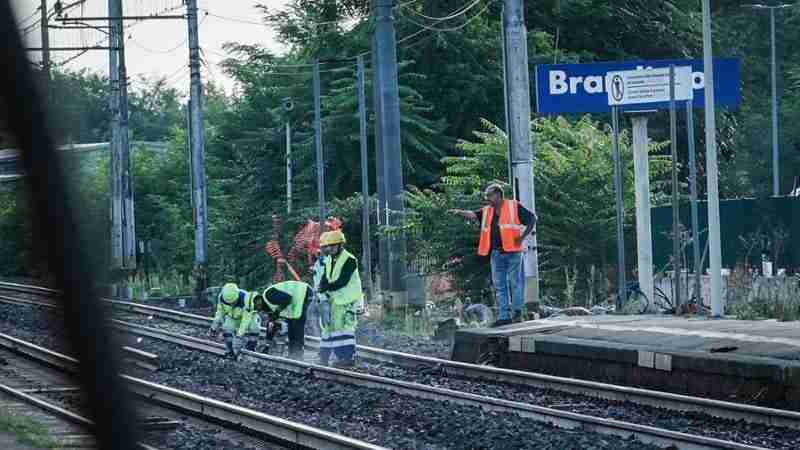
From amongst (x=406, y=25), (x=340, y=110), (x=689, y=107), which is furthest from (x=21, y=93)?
(x=406, y=25)

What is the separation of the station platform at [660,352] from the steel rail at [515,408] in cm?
202

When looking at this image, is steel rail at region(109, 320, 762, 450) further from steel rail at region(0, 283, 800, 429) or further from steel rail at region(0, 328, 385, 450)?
steel rail at region(0, 328, 385, 450)

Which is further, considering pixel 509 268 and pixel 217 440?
pixel 509 268

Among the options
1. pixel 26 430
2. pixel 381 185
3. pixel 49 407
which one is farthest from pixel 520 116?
pixel 26 430

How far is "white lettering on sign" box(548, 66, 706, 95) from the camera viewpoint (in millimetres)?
20562

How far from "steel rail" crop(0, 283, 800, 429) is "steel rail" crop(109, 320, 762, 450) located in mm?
1054

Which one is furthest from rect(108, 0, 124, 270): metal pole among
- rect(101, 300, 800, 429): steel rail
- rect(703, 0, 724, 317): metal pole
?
rect(703, 0, 724, 317): metal pole

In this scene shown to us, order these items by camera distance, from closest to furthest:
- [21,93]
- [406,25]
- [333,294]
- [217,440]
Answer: [217,440]
[333,294]
[21,93]
[406,25]

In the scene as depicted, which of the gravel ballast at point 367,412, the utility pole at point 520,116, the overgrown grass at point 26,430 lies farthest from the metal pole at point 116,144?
the overgrown grass at point 26,430

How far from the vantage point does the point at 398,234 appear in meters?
24.2

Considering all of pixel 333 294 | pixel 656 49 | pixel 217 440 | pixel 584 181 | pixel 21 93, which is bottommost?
pixel 217 440

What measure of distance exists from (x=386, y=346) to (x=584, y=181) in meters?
5.59

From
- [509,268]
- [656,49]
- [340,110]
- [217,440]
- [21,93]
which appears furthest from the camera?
[656,49]

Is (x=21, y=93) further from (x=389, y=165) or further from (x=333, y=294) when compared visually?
(x=333, y=294)
